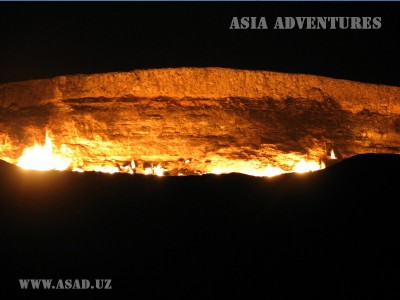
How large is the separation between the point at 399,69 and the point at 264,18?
188 centimetres

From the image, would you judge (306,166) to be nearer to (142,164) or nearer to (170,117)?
(170,117)

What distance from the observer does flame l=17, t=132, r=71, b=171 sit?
24.0ft

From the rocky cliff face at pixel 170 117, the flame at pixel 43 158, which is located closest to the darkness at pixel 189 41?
the rocky cliff face at pixel 170 117

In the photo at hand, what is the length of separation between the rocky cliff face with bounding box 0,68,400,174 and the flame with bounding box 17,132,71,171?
94 millimetres

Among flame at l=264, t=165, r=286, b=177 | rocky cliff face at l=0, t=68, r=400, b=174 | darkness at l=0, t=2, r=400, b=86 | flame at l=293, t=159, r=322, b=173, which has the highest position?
darkness at l=0, t=2, r=400, b=86

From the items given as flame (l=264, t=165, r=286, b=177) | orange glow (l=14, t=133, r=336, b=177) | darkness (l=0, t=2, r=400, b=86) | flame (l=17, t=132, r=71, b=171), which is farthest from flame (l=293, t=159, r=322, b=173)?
flame (l=17, t=132, r=71, b=171)

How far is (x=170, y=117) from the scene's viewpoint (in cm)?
750

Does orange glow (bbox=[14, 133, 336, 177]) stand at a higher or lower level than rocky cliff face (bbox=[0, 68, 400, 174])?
lower

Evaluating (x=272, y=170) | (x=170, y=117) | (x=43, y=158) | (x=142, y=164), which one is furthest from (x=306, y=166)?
(x=43, y=158)

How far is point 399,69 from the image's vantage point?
8.02m

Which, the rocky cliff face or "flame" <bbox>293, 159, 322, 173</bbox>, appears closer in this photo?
the rocky cliff face

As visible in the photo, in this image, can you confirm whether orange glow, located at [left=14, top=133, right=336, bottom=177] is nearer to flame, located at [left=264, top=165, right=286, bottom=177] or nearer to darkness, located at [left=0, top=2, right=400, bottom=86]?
flame, located at [left=264, top=165, right=286, bottom=177]

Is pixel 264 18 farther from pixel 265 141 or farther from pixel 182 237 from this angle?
pixel 182 237

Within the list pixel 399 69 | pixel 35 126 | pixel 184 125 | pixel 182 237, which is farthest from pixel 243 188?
pixel 399 69
